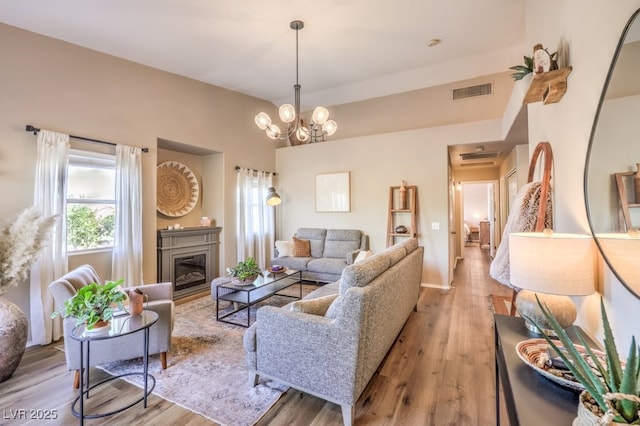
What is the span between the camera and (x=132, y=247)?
383 centimetres

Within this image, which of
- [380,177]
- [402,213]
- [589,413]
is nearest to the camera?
[589,413]

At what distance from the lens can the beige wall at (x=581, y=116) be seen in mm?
1216

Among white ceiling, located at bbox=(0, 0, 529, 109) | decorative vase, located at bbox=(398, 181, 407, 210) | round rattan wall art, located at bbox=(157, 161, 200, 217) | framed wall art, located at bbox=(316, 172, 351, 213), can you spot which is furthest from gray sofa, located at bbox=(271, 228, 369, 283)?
white ceiling, located at bbox=(0, 0, 529, 109)

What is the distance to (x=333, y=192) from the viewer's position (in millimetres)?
5836

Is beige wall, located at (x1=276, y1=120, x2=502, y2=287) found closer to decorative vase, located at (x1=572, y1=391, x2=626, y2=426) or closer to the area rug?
the area rug

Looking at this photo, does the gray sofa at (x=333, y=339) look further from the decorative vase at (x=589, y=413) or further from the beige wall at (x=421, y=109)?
the beige wall at (x=421, y=109)

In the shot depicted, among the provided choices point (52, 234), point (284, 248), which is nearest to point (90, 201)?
point (52, 234)

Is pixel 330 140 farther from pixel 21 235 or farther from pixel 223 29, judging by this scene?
pixel 21 235

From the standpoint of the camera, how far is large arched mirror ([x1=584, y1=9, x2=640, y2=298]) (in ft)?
3.47

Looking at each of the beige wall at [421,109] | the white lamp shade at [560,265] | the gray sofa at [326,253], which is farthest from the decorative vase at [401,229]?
the white lamp shade at [560,265]

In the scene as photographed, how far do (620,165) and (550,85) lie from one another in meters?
1.06

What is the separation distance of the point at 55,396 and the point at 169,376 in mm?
785

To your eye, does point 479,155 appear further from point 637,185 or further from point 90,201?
point 90,201

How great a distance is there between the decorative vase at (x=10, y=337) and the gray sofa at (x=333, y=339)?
2.00 m
